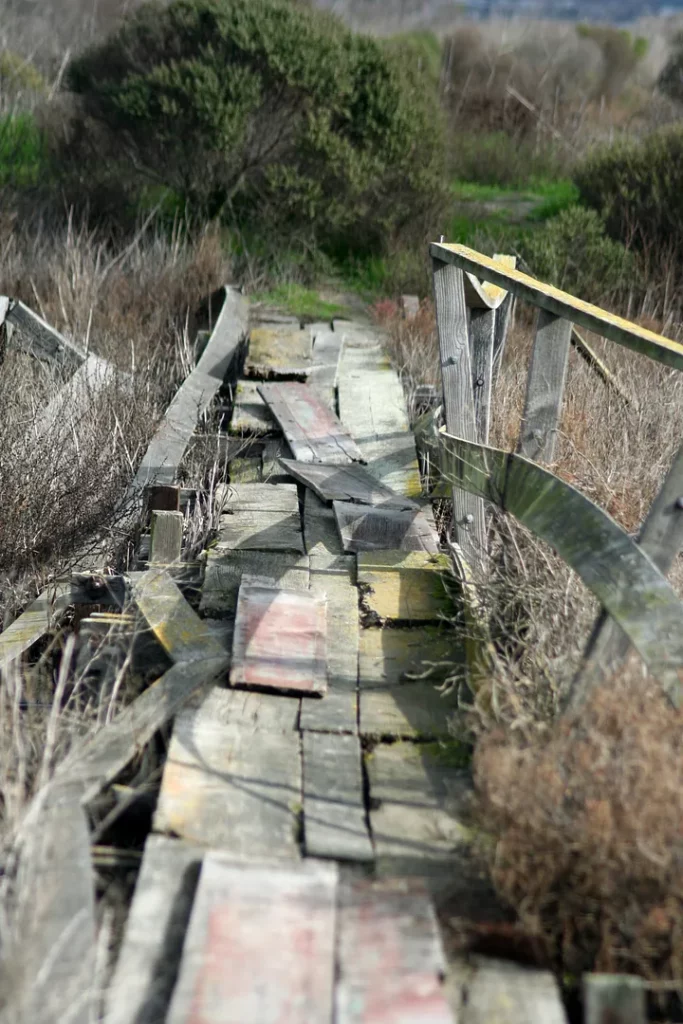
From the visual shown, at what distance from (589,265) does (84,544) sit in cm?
619

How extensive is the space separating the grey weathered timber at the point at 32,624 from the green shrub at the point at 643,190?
7.03 metres

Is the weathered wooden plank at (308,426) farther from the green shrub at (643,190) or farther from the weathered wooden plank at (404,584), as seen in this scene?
the green shrub at (643,190)

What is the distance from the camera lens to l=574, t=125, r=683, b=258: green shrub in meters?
10.6

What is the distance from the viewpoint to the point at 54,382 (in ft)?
23.8

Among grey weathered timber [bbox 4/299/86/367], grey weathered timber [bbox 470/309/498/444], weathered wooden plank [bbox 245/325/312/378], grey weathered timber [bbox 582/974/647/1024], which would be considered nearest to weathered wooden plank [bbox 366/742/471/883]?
grey weathered timber [bbox 582/974/647/1024]

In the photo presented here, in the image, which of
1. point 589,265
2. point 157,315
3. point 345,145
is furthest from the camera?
point 345,145

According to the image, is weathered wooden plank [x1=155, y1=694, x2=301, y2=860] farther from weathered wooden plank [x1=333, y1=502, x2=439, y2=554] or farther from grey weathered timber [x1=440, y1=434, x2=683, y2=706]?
weathered wooden plank [x1=333, y1=502, x2=439, y2=554]

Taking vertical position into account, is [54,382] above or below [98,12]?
below

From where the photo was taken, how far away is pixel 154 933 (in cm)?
274

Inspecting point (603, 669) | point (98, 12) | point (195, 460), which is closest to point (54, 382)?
point (195, 460)

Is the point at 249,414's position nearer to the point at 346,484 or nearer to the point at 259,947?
the point at 346,484

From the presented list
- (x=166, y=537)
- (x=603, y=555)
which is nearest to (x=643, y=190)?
(x=166, y=537)

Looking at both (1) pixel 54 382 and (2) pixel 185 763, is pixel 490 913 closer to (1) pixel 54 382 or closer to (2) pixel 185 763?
(2) pixel 185 763

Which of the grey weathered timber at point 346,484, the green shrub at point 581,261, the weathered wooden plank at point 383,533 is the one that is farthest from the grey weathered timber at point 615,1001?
the green shrub at point 581,261
